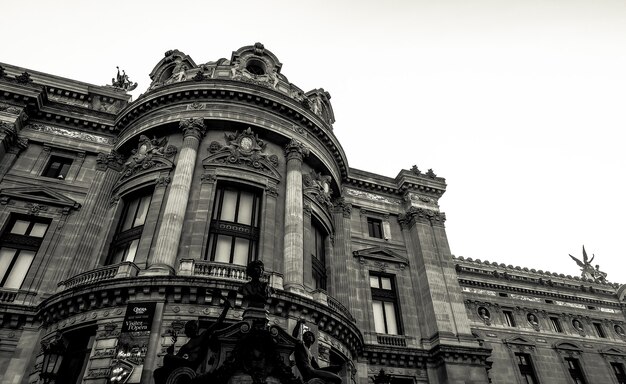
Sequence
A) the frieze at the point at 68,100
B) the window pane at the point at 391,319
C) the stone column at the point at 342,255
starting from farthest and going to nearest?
the frieze at the point at 68,100 < the window pane at the point at 391,319 < the stone column at the point at 342,255

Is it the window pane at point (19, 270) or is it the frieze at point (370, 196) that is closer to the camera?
the window pane at point (19, 270)

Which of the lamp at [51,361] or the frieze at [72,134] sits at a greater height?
the frieze at [72,134]

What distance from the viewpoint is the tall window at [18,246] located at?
21656 millimetres

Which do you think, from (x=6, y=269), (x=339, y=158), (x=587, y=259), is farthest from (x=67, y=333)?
(x=587, y=259)

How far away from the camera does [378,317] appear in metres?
27.0

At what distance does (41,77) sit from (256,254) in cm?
2151

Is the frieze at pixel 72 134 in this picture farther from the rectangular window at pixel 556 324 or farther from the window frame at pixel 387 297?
the rectangular window at pixel 556 324

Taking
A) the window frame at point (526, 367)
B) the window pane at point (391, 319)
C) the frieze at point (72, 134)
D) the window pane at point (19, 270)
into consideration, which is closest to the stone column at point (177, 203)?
the frieze at point (72, 134)

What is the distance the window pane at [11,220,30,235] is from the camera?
2311 cm

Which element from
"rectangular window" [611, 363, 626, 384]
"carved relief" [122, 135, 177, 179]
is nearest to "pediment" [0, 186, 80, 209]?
"carved relief" [122, 135, 177, 179]

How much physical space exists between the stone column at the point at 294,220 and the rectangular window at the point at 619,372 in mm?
36177

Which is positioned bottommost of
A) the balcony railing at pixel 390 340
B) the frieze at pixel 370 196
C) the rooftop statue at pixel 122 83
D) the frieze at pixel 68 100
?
the balcony railing at pixel 390 340

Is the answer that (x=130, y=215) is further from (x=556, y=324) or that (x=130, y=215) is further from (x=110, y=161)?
(x=556, y=324)

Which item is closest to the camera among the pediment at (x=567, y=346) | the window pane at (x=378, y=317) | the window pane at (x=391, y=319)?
the window pane at (x=378, y=317)
